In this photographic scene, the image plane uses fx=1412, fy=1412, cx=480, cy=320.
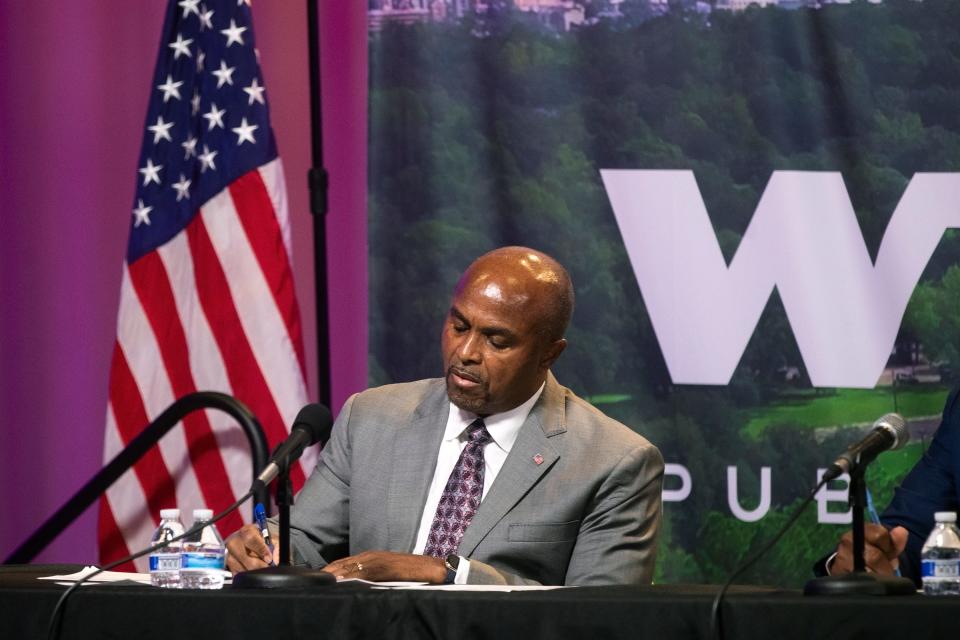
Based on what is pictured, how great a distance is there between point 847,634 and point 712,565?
254 centimetres

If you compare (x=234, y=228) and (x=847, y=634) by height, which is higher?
(x=234, y=228)

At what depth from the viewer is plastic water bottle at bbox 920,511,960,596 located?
251cm

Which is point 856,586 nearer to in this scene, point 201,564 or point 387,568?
point 387,568

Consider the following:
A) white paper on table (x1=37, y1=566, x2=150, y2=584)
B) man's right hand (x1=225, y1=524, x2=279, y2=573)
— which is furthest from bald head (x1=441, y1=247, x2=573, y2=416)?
white paper on table (x1=37, y1=566, x2=150, y2=584)

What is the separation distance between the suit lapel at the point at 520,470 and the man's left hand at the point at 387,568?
0.37 m

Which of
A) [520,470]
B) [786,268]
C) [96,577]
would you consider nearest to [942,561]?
[520,470]

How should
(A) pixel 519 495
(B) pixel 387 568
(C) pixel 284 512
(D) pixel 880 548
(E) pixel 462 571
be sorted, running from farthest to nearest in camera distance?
(A) pixel 519 495 < (E) pixel 462 571 < (B) pixel 387 568 < (D) pixel 880 548 < (C) pixel 284 512

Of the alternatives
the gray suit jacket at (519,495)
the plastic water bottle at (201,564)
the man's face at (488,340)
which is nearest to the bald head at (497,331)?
the man's face at (488,340)

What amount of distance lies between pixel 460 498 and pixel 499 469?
0.12 meters

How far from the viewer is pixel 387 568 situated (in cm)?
287

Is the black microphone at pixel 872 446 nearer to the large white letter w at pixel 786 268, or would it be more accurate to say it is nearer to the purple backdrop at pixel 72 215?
the large white letter w at pixel 786 268

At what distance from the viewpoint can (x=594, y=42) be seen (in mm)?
4840

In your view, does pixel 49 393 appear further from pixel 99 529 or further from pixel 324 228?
pixel 324 228

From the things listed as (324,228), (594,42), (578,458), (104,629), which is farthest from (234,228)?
(104,629)
